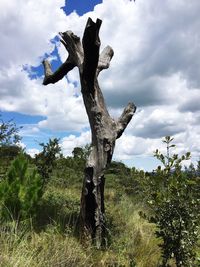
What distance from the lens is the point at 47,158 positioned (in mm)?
12438

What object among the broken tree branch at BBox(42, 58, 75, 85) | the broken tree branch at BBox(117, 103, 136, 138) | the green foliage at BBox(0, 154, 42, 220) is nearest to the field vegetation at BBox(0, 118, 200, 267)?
the green foliage at BBox(0, 154, 42, 220)

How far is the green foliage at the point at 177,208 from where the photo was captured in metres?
5.50

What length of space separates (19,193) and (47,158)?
458 cm

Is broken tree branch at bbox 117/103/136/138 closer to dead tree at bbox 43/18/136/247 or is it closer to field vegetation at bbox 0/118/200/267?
dead tree at bbox 43/18/136/247

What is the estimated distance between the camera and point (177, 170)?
570cm

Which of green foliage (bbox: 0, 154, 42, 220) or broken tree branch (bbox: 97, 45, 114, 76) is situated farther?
broken tree branch (bbox: 97, 45, 114, 76)

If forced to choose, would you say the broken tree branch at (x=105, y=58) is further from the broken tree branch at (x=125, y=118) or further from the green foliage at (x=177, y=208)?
the green foliage at (x=177, y=208)

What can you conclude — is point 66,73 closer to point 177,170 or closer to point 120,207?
point 120,207

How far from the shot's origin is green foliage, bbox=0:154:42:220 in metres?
7.75

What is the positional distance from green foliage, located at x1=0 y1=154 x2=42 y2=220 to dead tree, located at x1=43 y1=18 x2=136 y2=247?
98cm

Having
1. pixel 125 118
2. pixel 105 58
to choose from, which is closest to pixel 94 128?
pixel 125 118

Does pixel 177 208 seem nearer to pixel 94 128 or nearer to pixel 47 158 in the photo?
pixel 94 128

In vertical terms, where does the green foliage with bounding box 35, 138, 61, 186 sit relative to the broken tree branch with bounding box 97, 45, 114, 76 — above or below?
below

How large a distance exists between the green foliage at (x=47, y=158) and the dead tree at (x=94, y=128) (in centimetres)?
347
